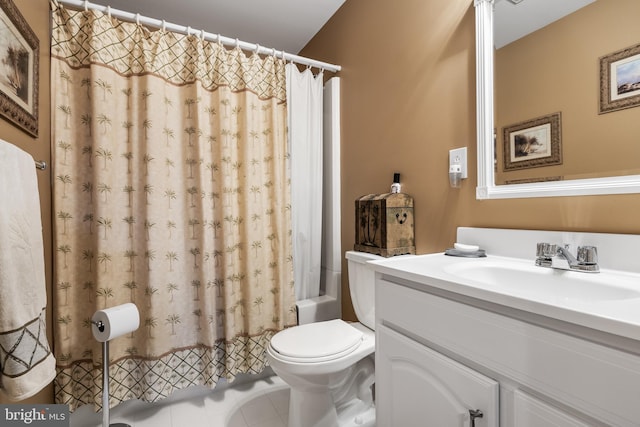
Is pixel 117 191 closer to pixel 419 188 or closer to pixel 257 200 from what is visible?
pixel 257 200

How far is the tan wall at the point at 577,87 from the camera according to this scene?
2.78 feet

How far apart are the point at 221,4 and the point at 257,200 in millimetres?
1314

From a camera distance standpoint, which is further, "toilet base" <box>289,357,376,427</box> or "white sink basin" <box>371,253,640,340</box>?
"toilet base" <box>289,357,376,427</box>

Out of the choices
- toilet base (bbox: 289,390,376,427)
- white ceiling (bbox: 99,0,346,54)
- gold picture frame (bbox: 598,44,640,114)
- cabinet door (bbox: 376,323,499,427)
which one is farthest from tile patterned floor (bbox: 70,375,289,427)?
white ceiling (bbox: 99,0,346,54)

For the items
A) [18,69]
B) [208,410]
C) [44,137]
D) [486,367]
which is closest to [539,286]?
[486,367]

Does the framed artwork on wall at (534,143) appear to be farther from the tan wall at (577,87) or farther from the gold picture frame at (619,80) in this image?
the gold picture frame at (619,80)

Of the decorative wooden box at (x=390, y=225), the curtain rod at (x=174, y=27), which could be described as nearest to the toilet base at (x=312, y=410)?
the decorative wooden box at (x=390, y=225)

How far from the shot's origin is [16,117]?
1046mm

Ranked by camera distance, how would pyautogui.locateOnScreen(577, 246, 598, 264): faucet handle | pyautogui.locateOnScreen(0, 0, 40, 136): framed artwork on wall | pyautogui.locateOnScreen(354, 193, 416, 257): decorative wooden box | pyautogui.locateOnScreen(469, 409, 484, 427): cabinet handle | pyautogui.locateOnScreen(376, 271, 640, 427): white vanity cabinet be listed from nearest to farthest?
pyautogui.locateOnScreen(376, 271, 640, 427): white vanity cabinet
pyautogui.locateOnScreen(469, 409, 484, 427): cabinet handle
pyautogui.locateOnScreen(577, 246, 598, 264): faucet handle
pyautogui.locateOnScreen(0, 0, 40, 136): framed artwork on wall
pyautogui.locateOnScreen(354, 193, 416, 257): decorative wooden box

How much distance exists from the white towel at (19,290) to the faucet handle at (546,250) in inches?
56.4

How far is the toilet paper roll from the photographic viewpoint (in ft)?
4.15

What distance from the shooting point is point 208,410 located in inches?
64.0

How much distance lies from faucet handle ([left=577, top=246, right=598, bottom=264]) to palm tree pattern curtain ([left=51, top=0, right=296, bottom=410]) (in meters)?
1.42

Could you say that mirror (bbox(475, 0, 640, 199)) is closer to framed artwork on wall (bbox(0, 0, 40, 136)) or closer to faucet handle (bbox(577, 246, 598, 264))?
faucet handle (bbox(577, 246, 598, 264))
